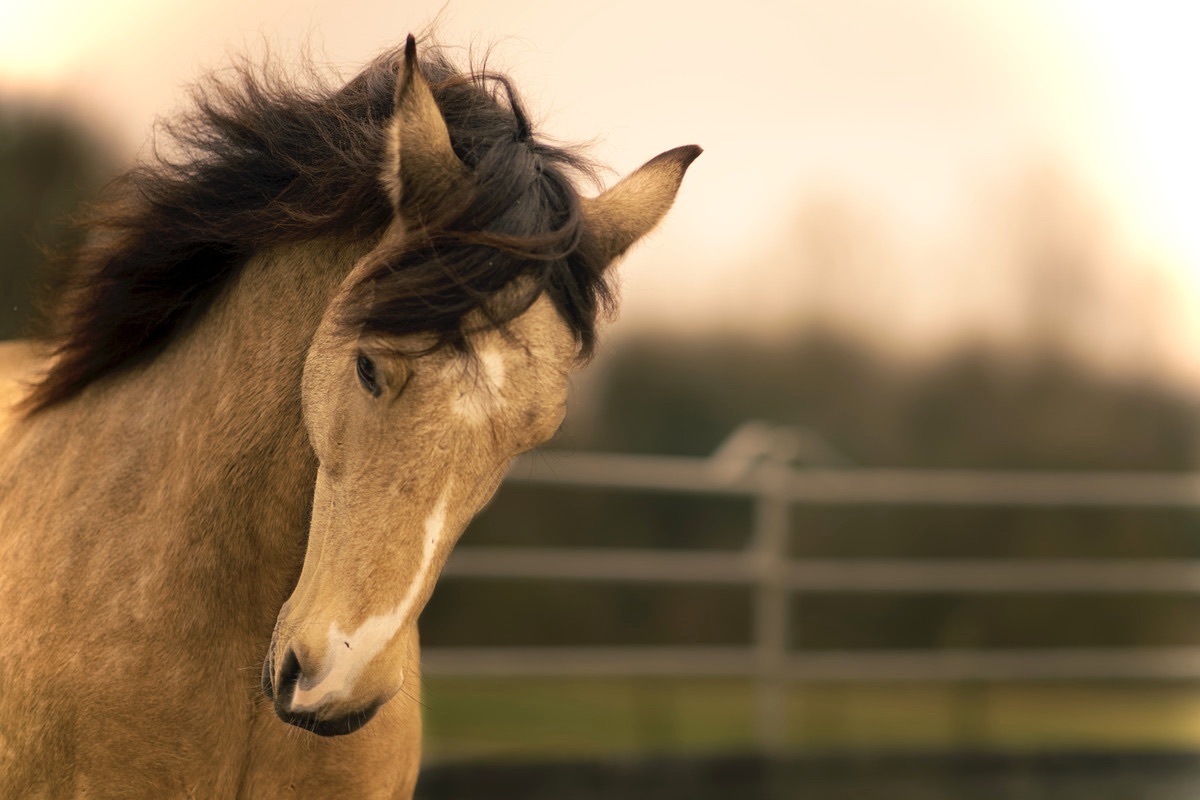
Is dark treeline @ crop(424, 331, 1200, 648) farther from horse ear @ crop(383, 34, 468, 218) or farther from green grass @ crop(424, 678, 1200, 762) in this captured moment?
horse ear @ crop(383, 34, 468, 218)

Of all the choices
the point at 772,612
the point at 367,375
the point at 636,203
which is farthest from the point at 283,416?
the point at 772,612

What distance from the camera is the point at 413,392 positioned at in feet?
→ 4.57

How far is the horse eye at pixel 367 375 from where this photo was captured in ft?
4.67

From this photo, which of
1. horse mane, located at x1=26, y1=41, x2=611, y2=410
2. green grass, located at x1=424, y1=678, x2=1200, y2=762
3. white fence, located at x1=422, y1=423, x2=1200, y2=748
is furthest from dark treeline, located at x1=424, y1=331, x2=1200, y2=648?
horse mane, located at x1=26, y1=41, x2=611, y2=410

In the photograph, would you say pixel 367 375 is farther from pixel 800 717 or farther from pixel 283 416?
pixel 800 717

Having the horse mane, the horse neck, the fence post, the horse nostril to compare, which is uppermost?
the horse mane

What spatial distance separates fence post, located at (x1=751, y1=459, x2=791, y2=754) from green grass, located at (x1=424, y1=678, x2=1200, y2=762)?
0.16m

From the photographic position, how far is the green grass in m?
5.17

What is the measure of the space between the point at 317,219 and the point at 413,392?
417 millimetres

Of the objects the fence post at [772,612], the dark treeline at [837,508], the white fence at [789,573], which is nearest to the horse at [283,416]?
the white fence at [789,573]

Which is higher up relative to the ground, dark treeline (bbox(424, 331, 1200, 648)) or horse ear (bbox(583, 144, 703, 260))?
horse ear (bbox(583, 144, 703, 260))

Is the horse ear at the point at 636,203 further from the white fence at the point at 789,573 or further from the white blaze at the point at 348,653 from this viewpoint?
the white fence at the point at 789,573

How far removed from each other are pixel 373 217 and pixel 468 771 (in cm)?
338

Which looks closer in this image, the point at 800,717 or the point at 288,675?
the point at 288,675
